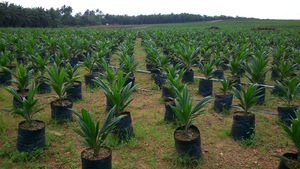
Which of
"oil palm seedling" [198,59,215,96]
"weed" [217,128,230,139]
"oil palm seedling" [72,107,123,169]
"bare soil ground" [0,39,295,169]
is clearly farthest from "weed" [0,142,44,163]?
"oil palm seedling" [198,59,215,96]

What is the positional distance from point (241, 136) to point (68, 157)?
280 cm

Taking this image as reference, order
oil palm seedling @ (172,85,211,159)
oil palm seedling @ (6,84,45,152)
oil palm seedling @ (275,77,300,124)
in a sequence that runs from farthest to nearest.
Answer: oil palm seedling @ (275,77,300,124) → oil palm seedling @ (6,84,45,152) → oil palm seedling @ (172,85,211,159)

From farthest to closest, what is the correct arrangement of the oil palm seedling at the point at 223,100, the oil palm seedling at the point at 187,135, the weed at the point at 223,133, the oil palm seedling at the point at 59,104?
the oil palm seedling at the point at 223,100, the oil palm seedling at the point at 59,104, the weed at the point at 223,133, the oil palm seedling at the point at 187,135

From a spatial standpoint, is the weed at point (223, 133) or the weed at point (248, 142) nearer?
the weed at point (248, 142)

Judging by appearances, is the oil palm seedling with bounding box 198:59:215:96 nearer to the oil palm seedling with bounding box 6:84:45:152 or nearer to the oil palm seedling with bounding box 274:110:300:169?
the oil palm seedling with bounding box 274:110:300:169

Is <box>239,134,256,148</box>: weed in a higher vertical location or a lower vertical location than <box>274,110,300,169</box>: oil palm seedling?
lower

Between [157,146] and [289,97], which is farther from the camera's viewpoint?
[289,97]

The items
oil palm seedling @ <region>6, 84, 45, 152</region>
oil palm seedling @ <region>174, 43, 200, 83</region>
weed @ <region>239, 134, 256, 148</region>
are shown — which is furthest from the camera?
oil palm seedling @ <region>174, 43, 200, 83</region>

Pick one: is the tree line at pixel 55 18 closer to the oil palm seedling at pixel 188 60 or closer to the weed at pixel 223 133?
the oil palm seedling at pixel 188 60

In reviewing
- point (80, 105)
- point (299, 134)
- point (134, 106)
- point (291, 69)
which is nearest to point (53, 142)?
point (80, 105)

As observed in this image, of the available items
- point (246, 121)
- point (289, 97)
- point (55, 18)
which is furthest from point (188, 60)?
point (55, 18)

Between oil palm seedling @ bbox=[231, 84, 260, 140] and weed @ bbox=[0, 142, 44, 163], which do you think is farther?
oil palm seedling @ bbox=[231, 84, 260, 140]

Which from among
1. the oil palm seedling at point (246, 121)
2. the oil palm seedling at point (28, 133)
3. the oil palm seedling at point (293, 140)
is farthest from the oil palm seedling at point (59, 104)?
the oil palm seedling at point (293, 140)

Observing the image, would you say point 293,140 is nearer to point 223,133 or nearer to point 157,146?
point 223,133
